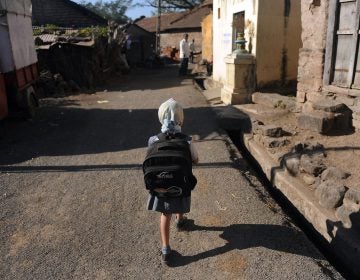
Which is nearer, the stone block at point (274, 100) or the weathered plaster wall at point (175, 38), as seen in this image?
the stone block at point (274, 100)

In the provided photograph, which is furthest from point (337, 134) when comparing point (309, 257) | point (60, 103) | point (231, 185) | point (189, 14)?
point (189, 14)

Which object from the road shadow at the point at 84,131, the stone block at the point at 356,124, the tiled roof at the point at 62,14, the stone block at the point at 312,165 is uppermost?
the tiled roof at the point at 62,14

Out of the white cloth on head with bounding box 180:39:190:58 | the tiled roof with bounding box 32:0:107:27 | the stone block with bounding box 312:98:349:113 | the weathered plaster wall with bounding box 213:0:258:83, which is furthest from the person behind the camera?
the tiled roof with bounding box 32:0:107:27

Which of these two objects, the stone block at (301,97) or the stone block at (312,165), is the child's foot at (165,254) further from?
the stone block at (301,97)

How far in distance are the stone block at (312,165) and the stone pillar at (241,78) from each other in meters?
4.93

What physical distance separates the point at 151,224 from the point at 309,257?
5.53ft

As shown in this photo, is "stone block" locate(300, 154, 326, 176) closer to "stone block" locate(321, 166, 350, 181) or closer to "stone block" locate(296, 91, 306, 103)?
"stone block" locate(321, 166, 350, 181)

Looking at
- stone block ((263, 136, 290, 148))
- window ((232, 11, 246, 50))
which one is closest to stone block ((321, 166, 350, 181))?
stone block ((263, 136, 290, 148))

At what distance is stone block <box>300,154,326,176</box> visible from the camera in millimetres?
5067

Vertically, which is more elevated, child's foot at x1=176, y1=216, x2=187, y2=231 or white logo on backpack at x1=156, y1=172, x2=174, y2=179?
white logo on backpack at x1=156, y1=172, x2=174, y2=179

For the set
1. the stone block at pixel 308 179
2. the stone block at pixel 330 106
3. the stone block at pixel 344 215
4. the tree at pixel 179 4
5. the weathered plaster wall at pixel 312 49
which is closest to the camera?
the stone block at pixel 344 215

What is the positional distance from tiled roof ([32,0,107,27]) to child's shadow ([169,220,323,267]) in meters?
21.8

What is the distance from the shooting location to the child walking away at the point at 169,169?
328cm

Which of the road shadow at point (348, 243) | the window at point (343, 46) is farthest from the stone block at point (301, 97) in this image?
the road shadow at point (348, 243)
